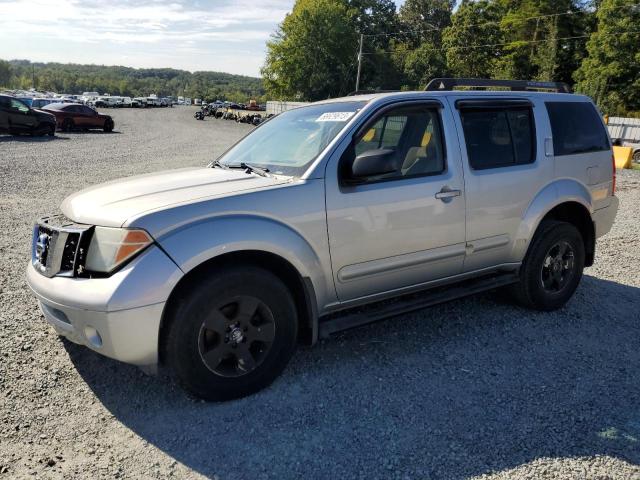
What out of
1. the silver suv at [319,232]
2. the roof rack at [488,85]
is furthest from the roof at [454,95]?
the roof rack at [488,85]

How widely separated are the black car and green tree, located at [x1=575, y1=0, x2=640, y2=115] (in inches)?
1458

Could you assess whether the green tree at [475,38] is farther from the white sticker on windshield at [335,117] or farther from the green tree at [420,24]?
the white sticker on windshield at [335,117]

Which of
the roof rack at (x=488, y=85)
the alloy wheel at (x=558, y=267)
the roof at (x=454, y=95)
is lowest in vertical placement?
the alloy wheel at (x=558, y=267)

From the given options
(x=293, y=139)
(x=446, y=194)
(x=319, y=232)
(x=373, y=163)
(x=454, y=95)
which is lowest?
(x=319, y=232)

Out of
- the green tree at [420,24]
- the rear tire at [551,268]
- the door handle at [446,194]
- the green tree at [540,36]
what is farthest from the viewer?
the green tree at [420,24]

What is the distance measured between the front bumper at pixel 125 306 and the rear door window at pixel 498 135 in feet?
8.39

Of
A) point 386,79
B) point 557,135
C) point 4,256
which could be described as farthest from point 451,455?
point 386,79

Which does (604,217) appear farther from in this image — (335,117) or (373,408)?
(373,408)

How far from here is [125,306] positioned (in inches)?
A: 110

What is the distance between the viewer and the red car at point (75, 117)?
26016 millimetres

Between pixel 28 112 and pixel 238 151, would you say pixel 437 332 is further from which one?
pixel 28 112

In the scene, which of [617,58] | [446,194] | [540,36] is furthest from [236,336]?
[540,36]

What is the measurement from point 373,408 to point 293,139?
6.70 ft

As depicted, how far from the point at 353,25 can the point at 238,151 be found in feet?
287
